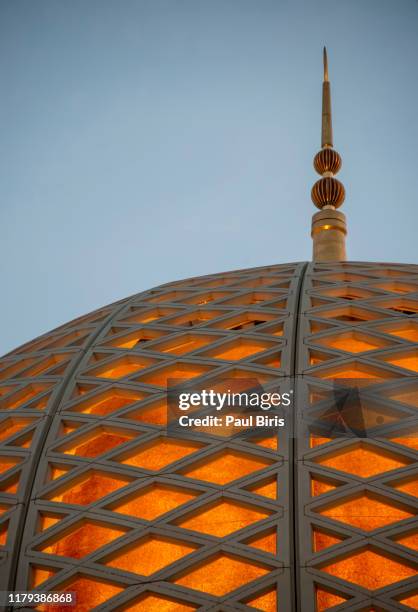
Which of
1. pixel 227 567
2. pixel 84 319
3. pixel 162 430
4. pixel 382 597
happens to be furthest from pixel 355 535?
pixel 84 319

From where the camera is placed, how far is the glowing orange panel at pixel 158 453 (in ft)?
54.4

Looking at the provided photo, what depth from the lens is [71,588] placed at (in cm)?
1473

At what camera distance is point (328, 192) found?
112ft

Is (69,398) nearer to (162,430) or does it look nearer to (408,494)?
(162,430)

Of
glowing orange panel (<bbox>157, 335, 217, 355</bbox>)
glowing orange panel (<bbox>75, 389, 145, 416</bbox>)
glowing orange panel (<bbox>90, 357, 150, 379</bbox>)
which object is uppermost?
glowing orange panel (<bbox>157, 335, 217, 355</bbox>)

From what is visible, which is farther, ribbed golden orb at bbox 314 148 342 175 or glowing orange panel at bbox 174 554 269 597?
ribbed golden orb at bbox 314 148 342 175

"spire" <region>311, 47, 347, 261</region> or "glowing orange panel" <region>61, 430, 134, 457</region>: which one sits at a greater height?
→ "spire" <region>311, 47, 347, 261</region>

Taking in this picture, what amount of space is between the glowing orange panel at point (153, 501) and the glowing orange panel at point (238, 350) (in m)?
4.10

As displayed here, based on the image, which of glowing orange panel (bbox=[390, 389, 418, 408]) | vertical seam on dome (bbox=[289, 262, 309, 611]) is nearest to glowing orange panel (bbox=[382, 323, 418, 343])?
vertical seam on dome (bbox=[289, 262, 309, 611])

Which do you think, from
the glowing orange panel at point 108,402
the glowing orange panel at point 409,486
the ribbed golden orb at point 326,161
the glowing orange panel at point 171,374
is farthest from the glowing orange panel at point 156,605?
the ribbed golden orb at point 326,161

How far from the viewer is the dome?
14008 millimetres

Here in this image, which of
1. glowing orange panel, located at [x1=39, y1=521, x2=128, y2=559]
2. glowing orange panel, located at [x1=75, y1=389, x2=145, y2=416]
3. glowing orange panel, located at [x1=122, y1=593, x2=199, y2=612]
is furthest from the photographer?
glowing orange panel, located at [x1=75, y1=389, x2=145, y2=416]

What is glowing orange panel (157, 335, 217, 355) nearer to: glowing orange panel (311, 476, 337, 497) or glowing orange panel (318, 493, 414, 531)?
glowing orange panel (311, 476, 337, 497)

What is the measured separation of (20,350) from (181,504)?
415 inches
